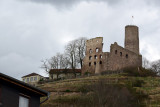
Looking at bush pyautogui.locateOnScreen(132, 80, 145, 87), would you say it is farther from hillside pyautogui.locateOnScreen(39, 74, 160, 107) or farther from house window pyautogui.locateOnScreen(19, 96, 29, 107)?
house window pyautogui.locateOnScreen(19, 96, 29, 107)

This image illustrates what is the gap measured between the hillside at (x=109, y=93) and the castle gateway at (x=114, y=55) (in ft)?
26.2

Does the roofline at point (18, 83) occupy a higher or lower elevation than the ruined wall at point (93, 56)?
lower

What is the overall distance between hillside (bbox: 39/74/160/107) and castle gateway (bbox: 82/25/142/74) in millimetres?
7984

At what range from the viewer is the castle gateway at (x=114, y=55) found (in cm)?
7800

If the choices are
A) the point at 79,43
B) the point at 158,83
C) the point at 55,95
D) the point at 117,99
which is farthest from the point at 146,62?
the point at 117,99

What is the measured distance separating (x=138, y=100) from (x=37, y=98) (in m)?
36.8

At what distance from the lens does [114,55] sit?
78312mm

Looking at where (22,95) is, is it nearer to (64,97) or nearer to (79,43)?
(64,97)

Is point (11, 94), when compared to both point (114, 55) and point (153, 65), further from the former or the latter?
point (153, 65)

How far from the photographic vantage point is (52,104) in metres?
51.9

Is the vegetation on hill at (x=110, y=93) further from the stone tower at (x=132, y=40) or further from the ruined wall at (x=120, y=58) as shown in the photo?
the stone tower at (x=132, y=40)

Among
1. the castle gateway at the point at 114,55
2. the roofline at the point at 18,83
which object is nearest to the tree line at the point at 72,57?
the castle gateway at the point at 114,55

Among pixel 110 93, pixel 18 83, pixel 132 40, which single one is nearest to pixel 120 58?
pixel 132 40

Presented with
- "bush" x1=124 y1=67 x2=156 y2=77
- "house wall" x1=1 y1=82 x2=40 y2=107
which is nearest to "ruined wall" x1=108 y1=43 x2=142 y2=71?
"bush" x1=124 y1=67 x2=156 y2=77
